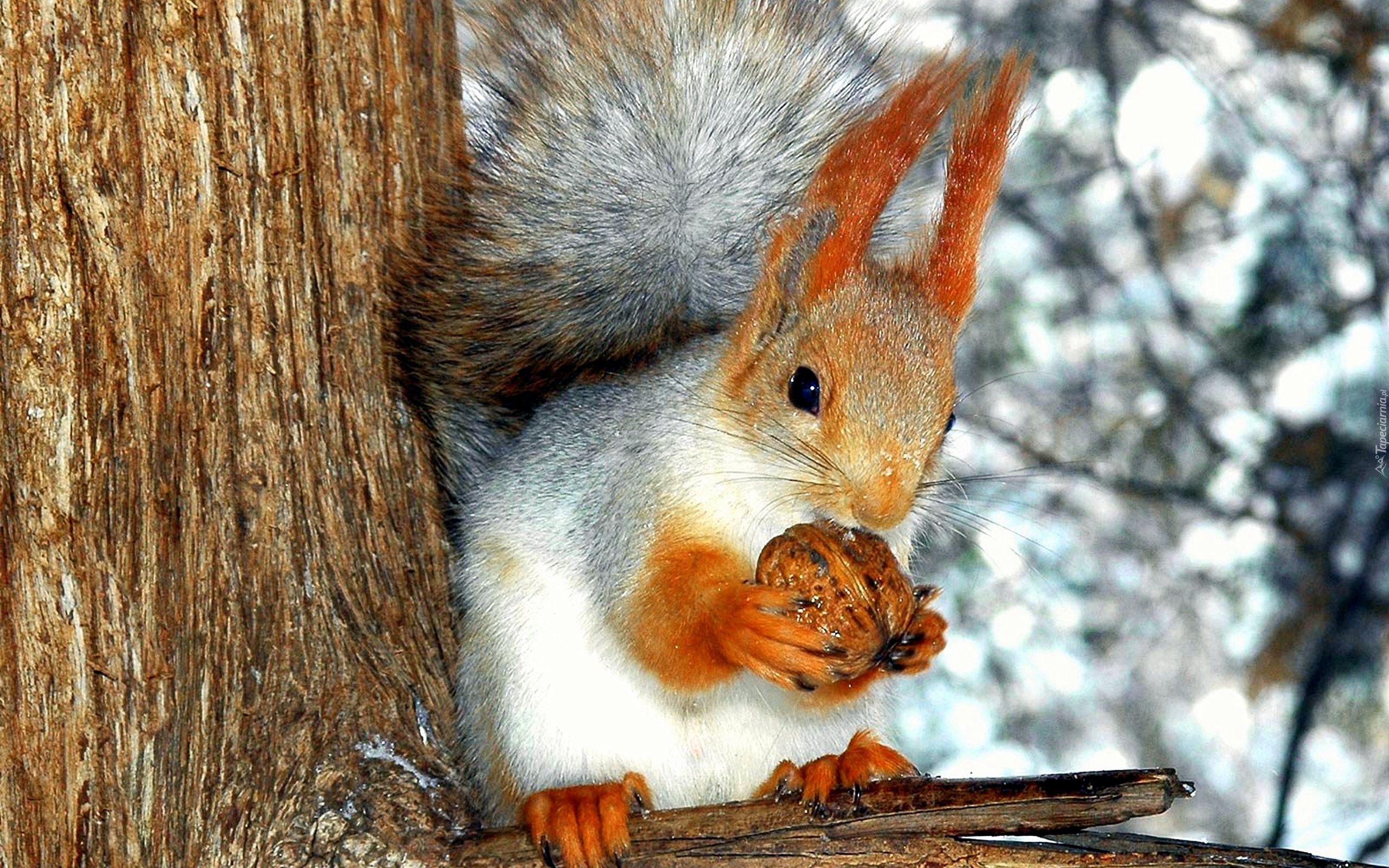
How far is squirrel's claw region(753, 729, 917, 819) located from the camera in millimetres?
1197

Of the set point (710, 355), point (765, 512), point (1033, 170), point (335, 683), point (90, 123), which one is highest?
point (1033, 170)

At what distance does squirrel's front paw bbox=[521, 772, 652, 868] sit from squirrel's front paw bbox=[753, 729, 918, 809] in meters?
0.14

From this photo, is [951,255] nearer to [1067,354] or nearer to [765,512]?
[765,512]

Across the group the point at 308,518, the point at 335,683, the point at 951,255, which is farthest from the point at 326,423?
the point at 951,255

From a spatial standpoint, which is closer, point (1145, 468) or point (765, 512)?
point (765, 512)

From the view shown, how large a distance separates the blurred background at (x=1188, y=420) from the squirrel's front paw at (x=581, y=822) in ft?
4.54

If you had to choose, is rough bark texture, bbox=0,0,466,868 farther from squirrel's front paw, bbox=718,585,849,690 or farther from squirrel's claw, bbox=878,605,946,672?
squirrel's claw, bbox=878,605,946,672

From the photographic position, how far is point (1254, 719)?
2766mm

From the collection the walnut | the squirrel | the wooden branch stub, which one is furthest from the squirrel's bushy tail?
Result: the wooden branch stub

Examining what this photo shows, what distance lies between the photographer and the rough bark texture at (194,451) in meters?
1.13

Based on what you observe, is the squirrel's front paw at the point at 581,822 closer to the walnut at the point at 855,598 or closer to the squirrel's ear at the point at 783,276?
the walnut at the point at 855,598

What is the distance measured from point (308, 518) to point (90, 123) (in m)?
0.38

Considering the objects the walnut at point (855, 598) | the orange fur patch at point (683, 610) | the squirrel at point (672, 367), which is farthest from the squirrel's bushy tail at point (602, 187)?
the walnut at point (855, 598)

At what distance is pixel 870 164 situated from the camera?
4.37 feet
